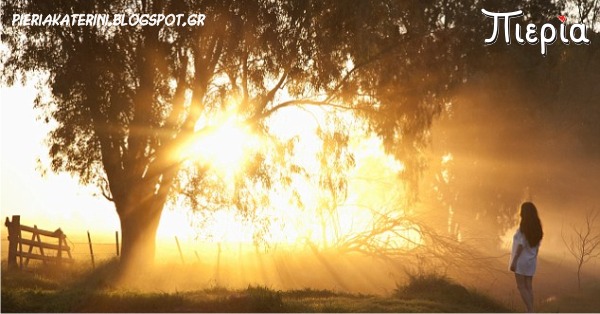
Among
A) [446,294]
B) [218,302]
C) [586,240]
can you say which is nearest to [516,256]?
[446,294]

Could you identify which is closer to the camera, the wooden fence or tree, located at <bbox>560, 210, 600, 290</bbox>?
the wooden fence

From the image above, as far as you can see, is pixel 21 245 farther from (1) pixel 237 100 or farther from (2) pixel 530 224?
(2) pixel 530 224

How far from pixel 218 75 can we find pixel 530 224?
11.1 m

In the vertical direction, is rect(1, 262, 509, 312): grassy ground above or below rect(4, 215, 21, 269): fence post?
below

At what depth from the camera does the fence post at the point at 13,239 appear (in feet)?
80.3

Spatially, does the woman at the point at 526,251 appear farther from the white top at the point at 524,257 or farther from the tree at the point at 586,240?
the tree at the point at 586,240

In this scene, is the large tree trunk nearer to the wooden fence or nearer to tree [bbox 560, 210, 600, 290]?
the wooden fence

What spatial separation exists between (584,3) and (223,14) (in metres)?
25.4

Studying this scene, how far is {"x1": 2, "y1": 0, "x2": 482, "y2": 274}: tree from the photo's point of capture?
63.9 feet

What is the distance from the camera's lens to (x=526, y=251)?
13594 millimetres

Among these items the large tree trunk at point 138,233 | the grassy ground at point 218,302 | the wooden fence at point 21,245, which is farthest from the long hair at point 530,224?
the wooden fence at point 21,245

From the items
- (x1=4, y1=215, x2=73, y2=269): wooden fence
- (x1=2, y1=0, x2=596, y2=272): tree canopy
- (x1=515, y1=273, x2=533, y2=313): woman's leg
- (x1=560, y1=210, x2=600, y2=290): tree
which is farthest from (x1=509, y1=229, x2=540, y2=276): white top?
(x1=4, y1=215, x2=73, y2=269): wooden fence

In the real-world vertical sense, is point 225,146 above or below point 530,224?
above

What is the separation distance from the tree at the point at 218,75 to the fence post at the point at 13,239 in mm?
4887
